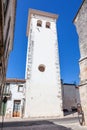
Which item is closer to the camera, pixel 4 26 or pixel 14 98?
pixel 4 26

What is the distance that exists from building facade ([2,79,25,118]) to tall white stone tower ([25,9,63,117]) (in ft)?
5.26

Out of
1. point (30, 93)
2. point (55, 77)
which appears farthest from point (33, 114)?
point (55, 77)

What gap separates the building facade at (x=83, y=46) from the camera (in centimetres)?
576

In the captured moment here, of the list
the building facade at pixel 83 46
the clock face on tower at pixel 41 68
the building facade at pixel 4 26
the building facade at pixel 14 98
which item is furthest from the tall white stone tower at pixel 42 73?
the building facade at pixel 83 46

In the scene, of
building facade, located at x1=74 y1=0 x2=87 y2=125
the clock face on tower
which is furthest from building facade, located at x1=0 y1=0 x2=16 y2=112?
the clock face on tower

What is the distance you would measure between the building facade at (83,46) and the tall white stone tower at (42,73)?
9.98 m

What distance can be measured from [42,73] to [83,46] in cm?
1077

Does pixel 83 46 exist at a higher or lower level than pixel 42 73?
lower

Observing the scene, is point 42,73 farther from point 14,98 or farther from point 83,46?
point 83,46

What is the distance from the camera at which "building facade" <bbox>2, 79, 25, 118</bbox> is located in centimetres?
1588

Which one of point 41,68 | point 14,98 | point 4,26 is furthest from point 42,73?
point 4,26

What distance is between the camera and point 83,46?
6.30 m

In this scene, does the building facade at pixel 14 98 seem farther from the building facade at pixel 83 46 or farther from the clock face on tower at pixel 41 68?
the building facade at pixel 83 46

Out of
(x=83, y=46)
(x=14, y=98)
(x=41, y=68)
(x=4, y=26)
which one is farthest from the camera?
(x=41, y=68)
